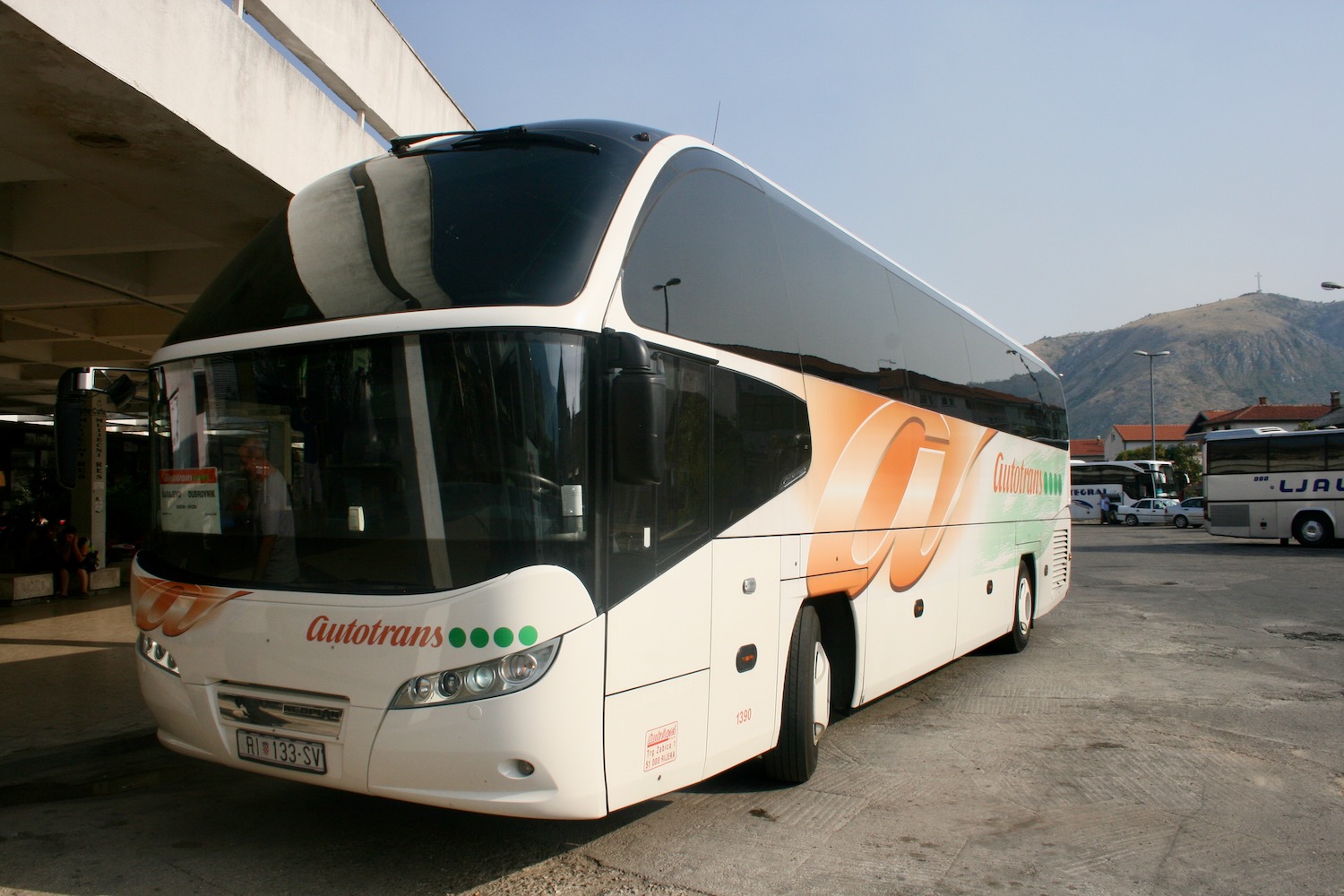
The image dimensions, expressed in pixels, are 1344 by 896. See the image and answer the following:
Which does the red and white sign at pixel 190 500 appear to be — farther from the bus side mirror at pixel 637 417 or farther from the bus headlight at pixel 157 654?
the bus side mirror at pixel 637 417

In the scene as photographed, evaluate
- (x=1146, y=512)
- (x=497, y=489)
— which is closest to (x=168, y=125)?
(x=497, y=489)

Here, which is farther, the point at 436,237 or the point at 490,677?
the point at 436,237

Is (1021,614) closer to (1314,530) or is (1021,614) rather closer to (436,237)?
(436,237)

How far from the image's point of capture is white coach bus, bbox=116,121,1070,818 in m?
4.01

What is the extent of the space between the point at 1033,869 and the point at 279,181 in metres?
7.26

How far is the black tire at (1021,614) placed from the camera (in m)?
10.9

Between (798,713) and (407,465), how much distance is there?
278 centimetres

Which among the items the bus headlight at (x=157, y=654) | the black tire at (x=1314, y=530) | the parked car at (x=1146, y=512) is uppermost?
the bus headlight at (x=157, y=654)

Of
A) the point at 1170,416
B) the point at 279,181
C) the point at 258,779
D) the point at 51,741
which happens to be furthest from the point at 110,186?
the point at 1170,416

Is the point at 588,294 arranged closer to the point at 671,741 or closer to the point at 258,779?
the point at 671,741

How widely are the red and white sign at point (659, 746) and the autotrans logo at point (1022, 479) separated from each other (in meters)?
6.51

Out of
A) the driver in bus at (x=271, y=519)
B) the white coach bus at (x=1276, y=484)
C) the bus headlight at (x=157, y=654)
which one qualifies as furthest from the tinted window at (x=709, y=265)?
the white coach bus at (x=1276, y=484)

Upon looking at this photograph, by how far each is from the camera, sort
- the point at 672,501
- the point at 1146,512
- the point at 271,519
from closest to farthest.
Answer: the point at 271,519 < the point at 672,501 < the point at 1146,512

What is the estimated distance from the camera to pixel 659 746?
446 centimetres
